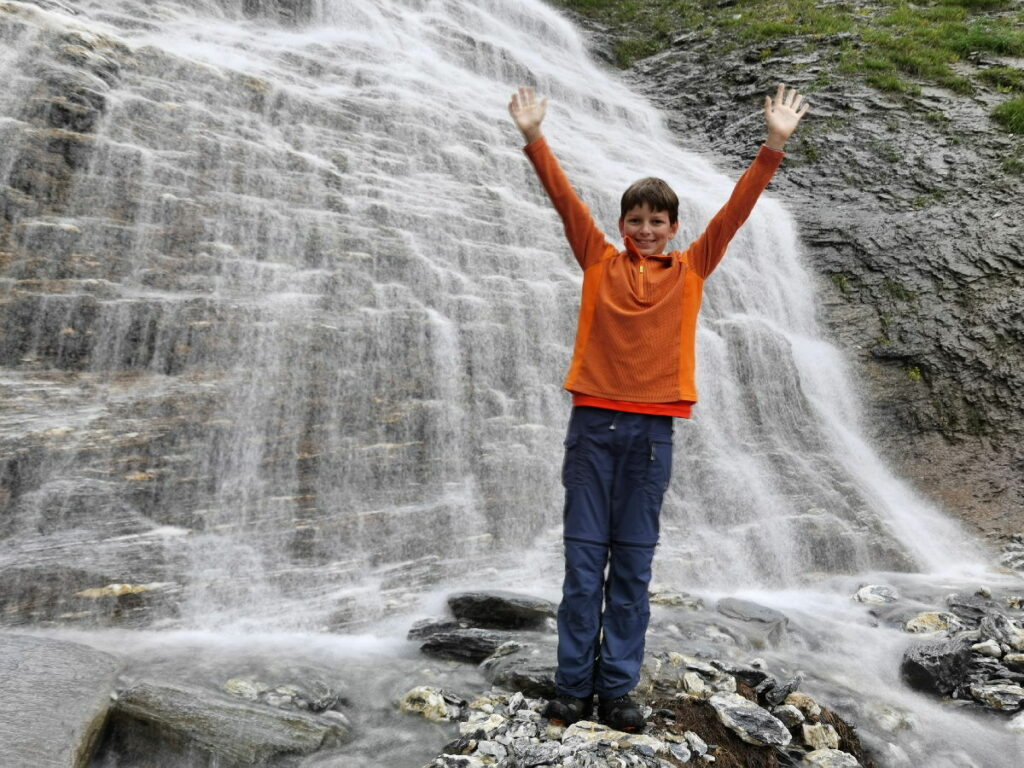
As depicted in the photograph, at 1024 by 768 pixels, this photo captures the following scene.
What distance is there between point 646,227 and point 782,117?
767mm

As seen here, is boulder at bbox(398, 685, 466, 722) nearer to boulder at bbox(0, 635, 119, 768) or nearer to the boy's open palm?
boulder at bbox(0, 635, 119, 768)

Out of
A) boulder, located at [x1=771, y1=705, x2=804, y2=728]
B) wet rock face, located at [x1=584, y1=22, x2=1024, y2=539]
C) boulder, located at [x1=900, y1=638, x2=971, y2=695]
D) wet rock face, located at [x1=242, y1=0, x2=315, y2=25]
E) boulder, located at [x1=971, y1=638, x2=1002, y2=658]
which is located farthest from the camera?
wet rock face, located at [x1=242, y1=0, x2=315, y2=25]

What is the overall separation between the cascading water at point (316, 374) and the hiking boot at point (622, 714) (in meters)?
1.93

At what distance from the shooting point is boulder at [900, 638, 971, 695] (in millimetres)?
4289

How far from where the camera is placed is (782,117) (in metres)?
3.26

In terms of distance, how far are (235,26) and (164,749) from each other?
12058 millimetres

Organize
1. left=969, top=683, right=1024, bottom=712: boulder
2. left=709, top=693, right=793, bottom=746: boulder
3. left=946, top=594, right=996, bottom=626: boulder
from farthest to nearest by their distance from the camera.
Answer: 1. left=946, top=594, right=996, bottom=626: boulder
2. left=969, top=683, right=1024, bottom=712: boulder
3. left=709, top=693, right=793, bottom=746: boulder

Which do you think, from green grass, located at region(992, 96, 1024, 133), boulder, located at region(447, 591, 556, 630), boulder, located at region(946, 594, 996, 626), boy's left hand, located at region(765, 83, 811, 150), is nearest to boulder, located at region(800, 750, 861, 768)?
boulder, located at region(447, 591, 556, 630)

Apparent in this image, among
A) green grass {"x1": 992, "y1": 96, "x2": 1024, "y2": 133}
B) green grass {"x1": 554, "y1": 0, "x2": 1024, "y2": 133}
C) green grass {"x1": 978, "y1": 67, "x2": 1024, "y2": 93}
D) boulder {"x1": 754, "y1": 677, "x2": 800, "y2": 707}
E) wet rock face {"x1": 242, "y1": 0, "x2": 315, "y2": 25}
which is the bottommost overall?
boulder {"x1": 754, "y1": 677, "x2": 800, "y2": 707}

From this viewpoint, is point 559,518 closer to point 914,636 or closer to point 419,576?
point 419,576

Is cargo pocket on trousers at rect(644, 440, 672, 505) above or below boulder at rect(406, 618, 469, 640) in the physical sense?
Answer: above

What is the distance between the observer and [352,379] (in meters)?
6.68

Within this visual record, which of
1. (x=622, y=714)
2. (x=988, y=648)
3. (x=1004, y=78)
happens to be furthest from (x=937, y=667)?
(x=1004, y=78)

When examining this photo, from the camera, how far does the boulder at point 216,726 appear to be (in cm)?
318
